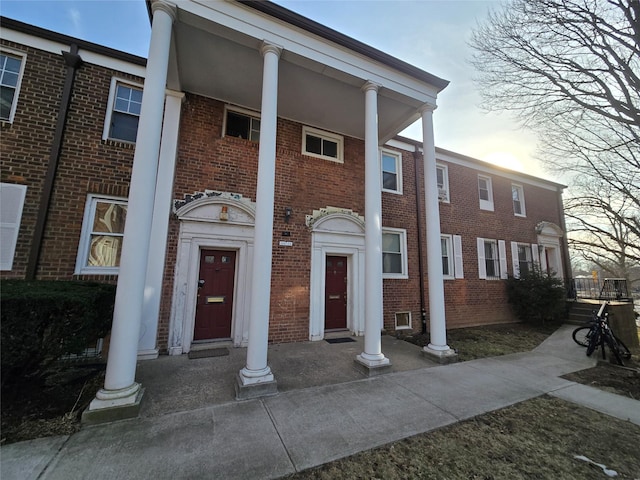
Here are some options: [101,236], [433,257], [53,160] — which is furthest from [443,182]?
[53,160]

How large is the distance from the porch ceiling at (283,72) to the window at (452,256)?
4.49 meters

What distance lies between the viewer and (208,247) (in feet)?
19.2

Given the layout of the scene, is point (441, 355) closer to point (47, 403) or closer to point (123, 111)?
point (47, 403)

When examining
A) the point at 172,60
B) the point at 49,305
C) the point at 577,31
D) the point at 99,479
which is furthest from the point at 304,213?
the point at 577,31

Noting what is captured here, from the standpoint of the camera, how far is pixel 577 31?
5.91 meters

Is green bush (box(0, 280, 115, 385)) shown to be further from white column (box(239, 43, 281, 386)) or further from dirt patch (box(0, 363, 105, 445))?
Result: white column (box(239, 43, 281, 386))

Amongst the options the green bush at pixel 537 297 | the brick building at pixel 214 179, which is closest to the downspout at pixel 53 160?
the brick building at pixel 214 179

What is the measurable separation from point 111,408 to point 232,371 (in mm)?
1734

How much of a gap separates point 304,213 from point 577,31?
24.3 ft

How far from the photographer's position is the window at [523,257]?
34.3 feet

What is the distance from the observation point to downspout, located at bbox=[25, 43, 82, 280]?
4652 mm

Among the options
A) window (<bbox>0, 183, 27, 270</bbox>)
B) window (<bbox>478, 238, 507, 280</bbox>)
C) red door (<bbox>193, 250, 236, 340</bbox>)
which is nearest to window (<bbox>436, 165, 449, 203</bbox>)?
window (<bbox>478, 238, 507, 280</bbox>)

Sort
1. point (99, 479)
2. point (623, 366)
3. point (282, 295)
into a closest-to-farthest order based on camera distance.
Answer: point (99, 479)
point (623, 366)
point (282, 295)

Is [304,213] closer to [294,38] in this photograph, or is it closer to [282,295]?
[282,295]
